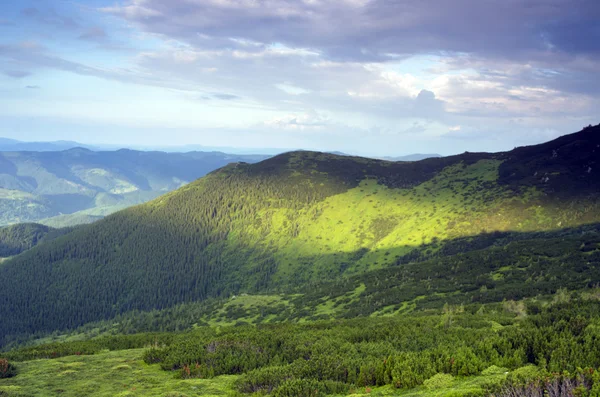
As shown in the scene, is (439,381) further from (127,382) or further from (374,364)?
(127,382)

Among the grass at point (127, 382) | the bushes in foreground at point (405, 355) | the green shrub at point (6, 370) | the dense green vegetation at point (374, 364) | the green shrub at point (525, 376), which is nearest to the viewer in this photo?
the green shrub at point (525, 376)

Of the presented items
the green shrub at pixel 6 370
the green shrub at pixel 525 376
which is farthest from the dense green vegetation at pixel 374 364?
the green shrub at pixel 6 370

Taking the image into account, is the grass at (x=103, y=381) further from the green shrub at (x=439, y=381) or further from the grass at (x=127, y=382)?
Result: the green shrub at (x=439, y=381)

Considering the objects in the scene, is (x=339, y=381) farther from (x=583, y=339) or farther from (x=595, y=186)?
(x=595, y=186)

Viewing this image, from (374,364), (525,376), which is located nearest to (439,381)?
(525,376)

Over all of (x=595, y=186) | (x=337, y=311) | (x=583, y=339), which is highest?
(x=595, y=186)

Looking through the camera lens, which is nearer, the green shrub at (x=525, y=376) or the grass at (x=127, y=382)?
the green shrub at (x=525, y=376)

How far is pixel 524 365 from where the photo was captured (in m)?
25.9

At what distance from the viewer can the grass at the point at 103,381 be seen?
1151 inches

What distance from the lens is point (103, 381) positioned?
108ft

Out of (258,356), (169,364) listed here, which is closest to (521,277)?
(258,356)

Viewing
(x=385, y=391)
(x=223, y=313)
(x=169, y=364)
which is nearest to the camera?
(x=385, y=391)

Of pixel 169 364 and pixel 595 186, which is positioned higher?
pixel 595 186

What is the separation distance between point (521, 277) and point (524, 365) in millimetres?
69343
